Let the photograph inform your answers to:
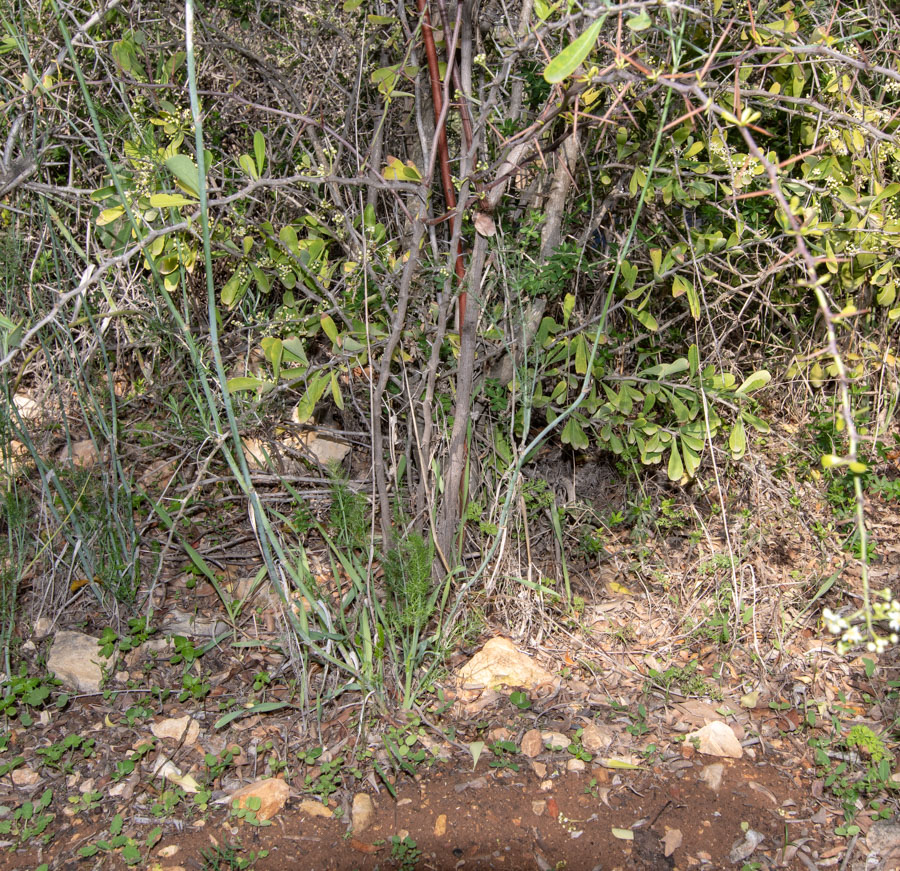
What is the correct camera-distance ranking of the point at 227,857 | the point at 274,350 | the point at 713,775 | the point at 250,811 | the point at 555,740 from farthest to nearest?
the point at 274,350, the point at 555,740, the point at 713,775, the point at 250,811, the point at 227,857

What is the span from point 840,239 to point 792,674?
1.38 meters

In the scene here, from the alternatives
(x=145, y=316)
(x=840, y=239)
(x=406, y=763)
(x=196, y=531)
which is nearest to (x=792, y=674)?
(x=406, y=763)

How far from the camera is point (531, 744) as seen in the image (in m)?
2.17

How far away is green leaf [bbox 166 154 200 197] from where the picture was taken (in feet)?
6.22

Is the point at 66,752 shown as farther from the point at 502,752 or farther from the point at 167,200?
the point at 167,200

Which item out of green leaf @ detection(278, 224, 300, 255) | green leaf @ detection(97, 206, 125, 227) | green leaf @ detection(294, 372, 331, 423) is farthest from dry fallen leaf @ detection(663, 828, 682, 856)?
green leaf @ detection(97, 206, 125, 227)

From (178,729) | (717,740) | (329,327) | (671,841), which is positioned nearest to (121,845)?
(178,729)

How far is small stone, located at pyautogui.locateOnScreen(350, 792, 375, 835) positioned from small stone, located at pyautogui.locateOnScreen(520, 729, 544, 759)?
43 cm

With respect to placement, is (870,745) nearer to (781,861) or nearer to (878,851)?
(878,851)

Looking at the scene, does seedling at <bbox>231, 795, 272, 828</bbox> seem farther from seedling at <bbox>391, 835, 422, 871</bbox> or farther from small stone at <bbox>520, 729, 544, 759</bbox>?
small stone at <bbox>520, 729, 544, 759</bbox>

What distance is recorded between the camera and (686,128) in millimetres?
2277

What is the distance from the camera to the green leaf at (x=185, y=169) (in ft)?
6.22

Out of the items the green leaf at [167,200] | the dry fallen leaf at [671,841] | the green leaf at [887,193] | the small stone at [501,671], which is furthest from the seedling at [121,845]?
the green leaf at [887,193]

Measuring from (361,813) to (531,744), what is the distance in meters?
0.49
